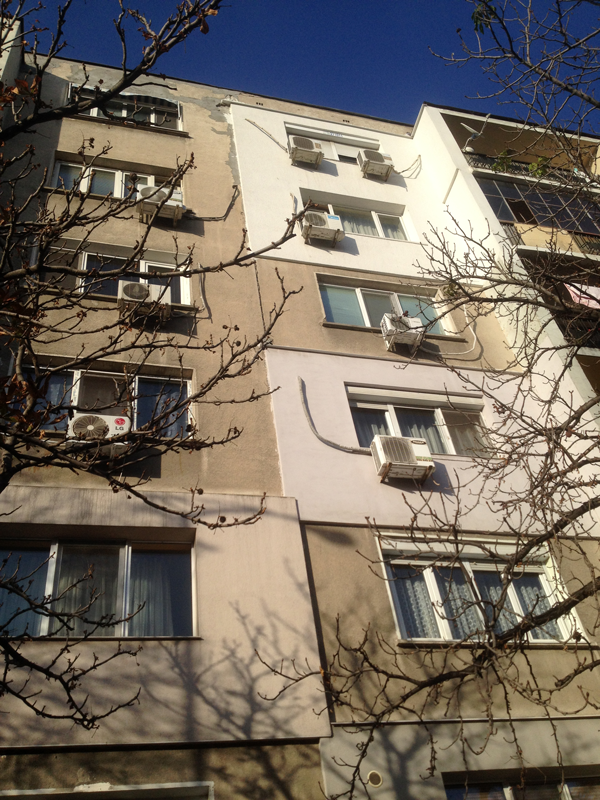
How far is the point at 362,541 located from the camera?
340 inches

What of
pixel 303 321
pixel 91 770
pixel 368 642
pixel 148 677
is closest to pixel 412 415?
pixel 303 321

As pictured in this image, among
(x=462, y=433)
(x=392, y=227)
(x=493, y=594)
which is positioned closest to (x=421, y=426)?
(x=462, y=433)

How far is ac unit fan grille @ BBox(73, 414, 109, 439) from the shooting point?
7.97 metres

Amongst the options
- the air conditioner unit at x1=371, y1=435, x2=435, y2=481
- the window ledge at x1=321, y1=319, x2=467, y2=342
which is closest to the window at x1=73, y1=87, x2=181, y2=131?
the window ledge at x1=321, y1=319, x2=467, y2=342

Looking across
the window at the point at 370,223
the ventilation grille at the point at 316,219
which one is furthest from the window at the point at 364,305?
the window at the point at 370,223

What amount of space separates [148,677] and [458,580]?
14.0 feet

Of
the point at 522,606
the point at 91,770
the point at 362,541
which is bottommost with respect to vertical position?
the point at 91,770

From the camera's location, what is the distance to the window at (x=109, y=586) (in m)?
7.11

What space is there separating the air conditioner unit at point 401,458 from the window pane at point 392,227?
746 centimetres

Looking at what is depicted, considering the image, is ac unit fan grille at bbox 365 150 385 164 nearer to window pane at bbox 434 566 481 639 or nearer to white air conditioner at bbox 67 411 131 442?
white air conditioner at bbox 67 411 131 442

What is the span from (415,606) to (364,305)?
21.3 ft

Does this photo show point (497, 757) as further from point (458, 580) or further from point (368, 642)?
point (458, 580)

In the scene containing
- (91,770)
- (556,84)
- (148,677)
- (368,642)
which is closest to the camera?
(91,770)

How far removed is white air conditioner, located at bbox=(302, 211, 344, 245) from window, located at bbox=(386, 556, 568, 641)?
754 cm
